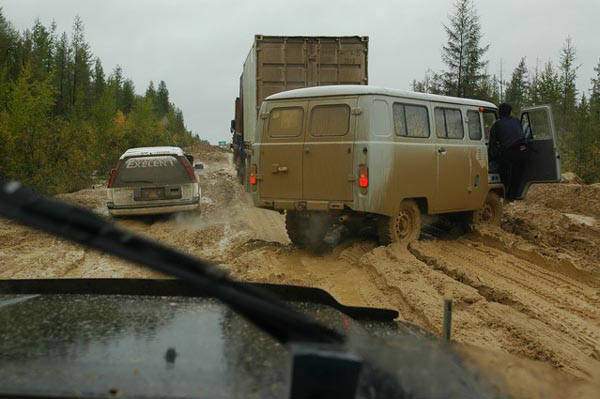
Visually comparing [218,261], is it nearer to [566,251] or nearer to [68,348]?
[566,251]

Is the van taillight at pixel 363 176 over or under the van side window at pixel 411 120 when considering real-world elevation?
under

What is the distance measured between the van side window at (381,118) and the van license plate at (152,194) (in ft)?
19.0

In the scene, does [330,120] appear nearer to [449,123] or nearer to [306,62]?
[449,123]

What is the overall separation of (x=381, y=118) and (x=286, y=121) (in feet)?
4.97

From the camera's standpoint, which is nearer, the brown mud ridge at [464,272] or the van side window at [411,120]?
the brown mud ridge at [464,272]

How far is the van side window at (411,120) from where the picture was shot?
973 cm

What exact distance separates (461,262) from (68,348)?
7992 mm

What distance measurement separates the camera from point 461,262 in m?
9.29

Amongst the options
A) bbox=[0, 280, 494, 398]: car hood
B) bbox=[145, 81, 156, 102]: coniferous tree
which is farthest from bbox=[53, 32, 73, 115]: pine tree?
bbox=[0, 280, 494, 398]: car hood

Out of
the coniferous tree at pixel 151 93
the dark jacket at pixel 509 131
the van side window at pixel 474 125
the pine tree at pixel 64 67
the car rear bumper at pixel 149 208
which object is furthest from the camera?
the coniferous tree at pixel 151 93

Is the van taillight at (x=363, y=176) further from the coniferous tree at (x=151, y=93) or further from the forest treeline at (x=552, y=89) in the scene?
the coniferous tree at (x=151, y=93)

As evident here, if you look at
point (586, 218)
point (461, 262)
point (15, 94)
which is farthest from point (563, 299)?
point (15, 94)

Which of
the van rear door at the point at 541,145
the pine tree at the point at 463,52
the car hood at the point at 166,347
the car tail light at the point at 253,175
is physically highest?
the pine tree at the point at 463,52

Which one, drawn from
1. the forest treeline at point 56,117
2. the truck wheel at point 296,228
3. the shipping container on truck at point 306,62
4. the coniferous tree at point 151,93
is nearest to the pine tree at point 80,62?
the forest treeline at point 56,117
